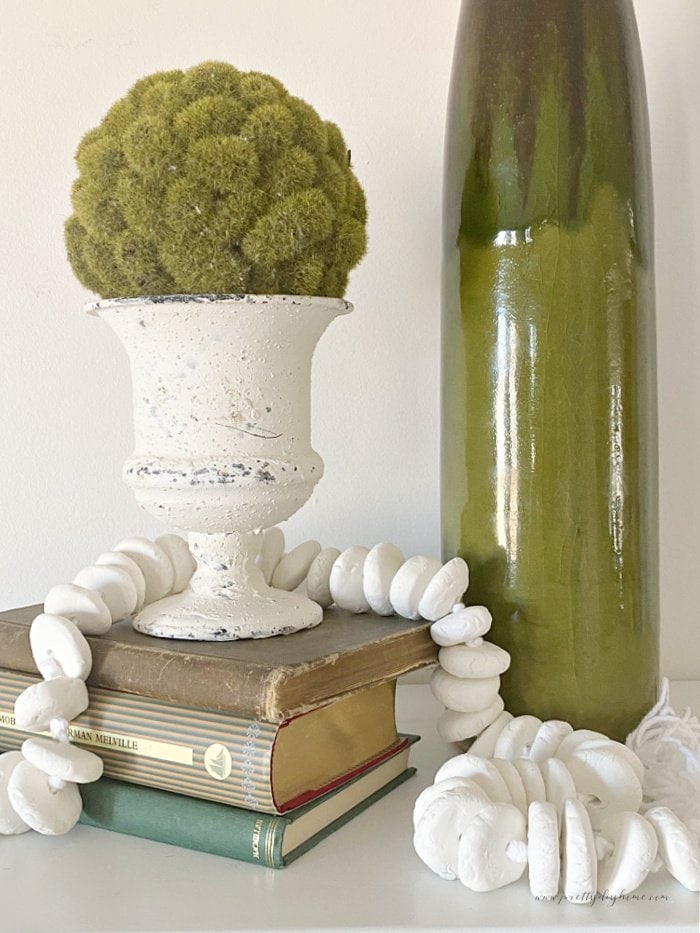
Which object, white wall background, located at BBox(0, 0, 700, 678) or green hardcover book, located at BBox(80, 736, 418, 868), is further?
white wall background, located at BBox(0, 0, 700, 678)

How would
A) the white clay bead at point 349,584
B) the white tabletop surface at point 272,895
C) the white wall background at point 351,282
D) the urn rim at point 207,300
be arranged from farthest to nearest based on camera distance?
the white wall background at point 351,282 < the white clay bead at point 349,584 < the urn rim at point 207,300 < the white tabletop surface at point 272,895

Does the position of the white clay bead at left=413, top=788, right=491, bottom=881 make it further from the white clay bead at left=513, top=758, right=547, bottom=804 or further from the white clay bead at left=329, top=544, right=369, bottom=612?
the white clay bead at left=329, top=544, right=369, bottom=612

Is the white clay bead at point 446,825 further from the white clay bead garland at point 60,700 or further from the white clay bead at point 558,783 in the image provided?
the white clay bead garland at point 60,700

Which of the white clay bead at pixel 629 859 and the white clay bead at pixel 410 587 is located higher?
the white clay bead at pixel 410 587

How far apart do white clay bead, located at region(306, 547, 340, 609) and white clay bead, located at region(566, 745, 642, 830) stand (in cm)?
22

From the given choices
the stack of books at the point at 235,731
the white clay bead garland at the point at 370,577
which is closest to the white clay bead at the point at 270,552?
the white clay bead garland at the point at 370,577

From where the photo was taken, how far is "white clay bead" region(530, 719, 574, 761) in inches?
22.1

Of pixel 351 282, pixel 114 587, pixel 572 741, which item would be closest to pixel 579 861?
pixel 572 741

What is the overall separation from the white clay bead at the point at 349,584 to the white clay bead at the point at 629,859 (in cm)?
24

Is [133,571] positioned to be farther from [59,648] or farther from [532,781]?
[532,781]

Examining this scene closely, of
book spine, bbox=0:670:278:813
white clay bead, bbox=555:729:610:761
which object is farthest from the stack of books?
white clay bead, bbox=555:729:610:761

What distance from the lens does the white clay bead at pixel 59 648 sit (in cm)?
56

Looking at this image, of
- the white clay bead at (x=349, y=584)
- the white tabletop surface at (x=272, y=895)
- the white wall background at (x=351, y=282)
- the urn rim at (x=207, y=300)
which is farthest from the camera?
the white wall background at (x=351, y=282)

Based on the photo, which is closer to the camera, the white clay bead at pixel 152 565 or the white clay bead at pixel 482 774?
the white clay bead at pixel 482 774
